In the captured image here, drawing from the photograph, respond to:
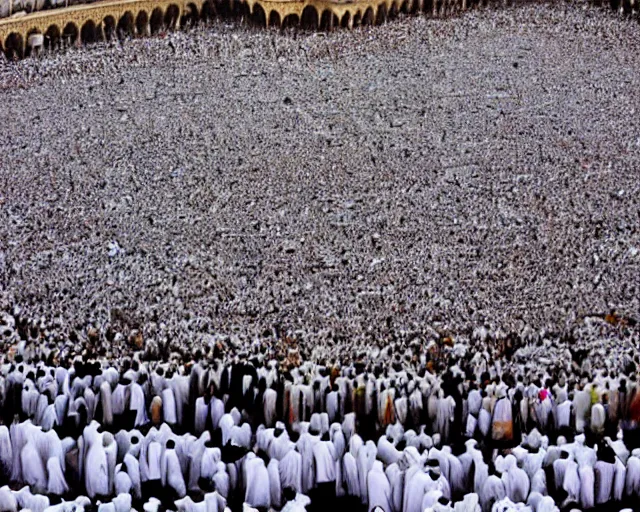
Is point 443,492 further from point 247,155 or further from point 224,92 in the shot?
point 224,92

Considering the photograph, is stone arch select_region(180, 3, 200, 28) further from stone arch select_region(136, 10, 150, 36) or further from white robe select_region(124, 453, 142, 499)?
white robe select_region(124, 453, 142, 499)

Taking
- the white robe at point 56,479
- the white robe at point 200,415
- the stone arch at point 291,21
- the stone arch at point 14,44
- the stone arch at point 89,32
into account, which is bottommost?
the white robe at point 56,479

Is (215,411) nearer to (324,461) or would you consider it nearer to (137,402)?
(137,402)

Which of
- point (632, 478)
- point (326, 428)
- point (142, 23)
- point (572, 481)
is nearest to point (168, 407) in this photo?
point (326, 428)

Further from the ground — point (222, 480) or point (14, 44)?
point (14, 44)

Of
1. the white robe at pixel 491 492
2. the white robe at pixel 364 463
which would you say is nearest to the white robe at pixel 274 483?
the white robe at pixel 364 463

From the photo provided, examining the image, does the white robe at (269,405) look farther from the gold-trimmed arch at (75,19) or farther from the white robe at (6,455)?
the gold-trimmed arch at (75,19)
